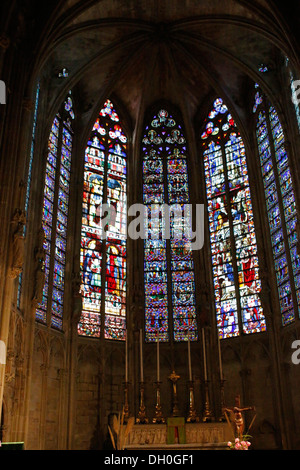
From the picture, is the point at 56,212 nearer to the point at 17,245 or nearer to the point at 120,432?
the point at 17,245

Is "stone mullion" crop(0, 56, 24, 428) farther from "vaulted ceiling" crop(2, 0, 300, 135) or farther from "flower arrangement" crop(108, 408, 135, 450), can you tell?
"flower arrangement" crop(108, 408, 135, 450)

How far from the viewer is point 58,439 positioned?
1387 cm

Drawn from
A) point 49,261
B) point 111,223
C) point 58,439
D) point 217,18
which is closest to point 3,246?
point 49,261

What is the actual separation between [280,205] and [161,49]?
7.12m

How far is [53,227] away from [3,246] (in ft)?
16.9

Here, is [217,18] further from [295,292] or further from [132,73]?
[295,292]

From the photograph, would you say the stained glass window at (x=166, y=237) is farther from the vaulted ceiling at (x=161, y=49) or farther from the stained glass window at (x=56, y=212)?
the stained glass window at (x=56, y=212)

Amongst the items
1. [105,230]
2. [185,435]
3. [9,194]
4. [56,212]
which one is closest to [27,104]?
[9,194]

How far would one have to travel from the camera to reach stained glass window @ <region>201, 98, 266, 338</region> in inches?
640

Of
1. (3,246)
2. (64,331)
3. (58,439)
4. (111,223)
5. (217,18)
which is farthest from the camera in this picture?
(111,223)

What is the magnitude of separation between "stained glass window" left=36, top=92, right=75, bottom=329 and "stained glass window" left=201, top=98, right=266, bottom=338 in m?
5.01

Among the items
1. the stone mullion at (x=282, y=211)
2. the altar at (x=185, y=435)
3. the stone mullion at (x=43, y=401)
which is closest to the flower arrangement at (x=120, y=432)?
the altar at (x=185, y=435)

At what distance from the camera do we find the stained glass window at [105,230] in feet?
54.2

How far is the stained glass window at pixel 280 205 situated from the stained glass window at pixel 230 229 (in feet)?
2.71
